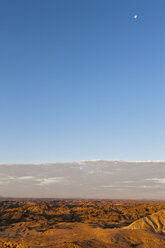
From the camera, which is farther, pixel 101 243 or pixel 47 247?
pixel 101 243

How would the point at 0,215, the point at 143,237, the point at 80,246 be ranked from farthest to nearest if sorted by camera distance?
the point at 0,215 < the point at 143,237 < the point at 80,246

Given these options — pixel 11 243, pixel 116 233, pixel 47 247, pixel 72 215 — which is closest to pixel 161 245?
pixel 116 233

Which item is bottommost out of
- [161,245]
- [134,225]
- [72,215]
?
[72,215]

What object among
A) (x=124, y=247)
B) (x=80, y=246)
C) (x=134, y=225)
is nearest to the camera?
(x=80, y=246)

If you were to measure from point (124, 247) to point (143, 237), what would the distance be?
5.03 metres

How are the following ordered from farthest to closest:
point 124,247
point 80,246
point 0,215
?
point 0,215 < point 124,247 < point 80,246

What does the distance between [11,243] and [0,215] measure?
82490 millimetres

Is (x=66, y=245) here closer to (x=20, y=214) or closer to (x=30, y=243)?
(x=30, y=243)

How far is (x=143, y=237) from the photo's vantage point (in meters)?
25.9

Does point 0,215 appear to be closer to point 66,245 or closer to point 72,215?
point 72,215

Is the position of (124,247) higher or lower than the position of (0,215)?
higher

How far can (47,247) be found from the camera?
21.0 m

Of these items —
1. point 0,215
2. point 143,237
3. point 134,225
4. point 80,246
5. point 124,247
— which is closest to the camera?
point 80,246

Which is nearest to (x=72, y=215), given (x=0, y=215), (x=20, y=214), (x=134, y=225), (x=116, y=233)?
(x=20, y=214)
